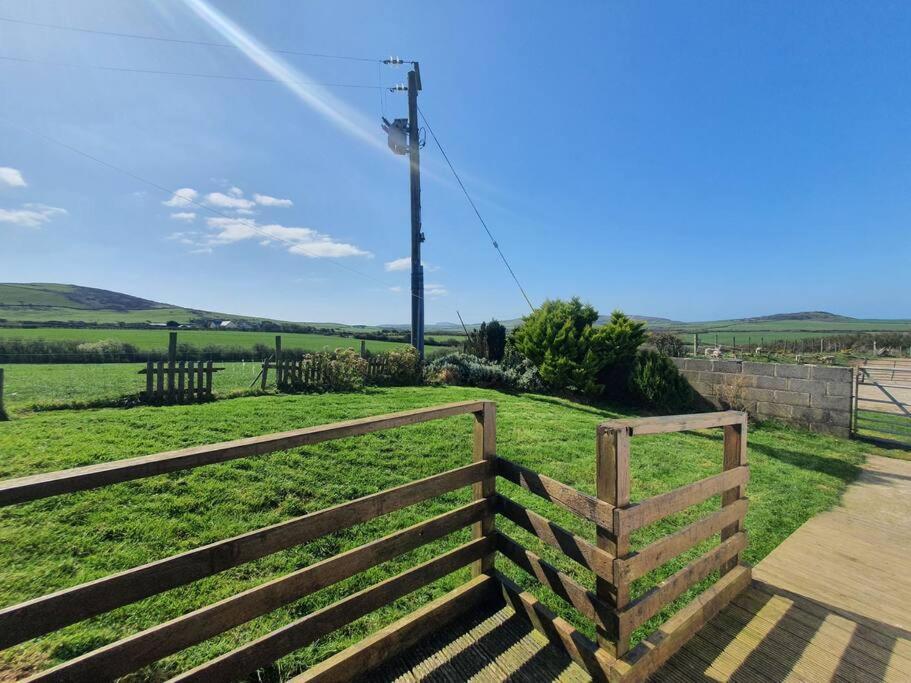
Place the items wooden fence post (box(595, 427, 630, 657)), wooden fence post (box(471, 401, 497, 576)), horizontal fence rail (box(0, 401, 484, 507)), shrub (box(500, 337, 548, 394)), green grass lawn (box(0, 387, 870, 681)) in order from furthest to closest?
shrub (box(500, 337, 548, 394)) < wooden fence post (box(471, 401, 497, 576)) < green grass lawn (box(0, 387, 870, 681)) < wooden fence post (box(595, 427, 630, 657)) < horizontal fence rail (box(0, 401, 484, 507))

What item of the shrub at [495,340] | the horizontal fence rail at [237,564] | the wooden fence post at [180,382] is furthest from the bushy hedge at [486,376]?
the horizontal fence rail at [237,564]

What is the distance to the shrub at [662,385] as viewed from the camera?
8.66 meters

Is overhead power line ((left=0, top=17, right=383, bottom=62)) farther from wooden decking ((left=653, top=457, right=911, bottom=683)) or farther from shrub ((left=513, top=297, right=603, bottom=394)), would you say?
wooden decking ((left=653, top=457, right=911, bottom=683))

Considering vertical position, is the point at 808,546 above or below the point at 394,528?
below

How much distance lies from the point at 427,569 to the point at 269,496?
1853 millimetres

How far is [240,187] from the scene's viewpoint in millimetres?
11891

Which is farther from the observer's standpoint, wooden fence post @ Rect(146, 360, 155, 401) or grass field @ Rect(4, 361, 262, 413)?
wooden fence post @ Rect(146, 360, 155, 401)

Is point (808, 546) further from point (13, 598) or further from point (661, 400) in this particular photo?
point (661, 400)

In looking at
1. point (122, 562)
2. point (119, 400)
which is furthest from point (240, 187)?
point (122, 562)

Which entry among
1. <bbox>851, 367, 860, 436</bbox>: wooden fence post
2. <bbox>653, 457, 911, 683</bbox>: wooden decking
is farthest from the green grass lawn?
<bbox>851, 367, 860, 436</bbox>: wooden fence post

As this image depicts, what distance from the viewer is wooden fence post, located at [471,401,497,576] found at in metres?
2.16

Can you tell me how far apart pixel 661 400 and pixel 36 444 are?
10.3 m

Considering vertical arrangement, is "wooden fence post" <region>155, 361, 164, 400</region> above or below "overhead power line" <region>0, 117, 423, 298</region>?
below

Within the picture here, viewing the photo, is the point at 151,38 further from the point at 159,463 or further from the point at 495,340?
the point at 495,340
